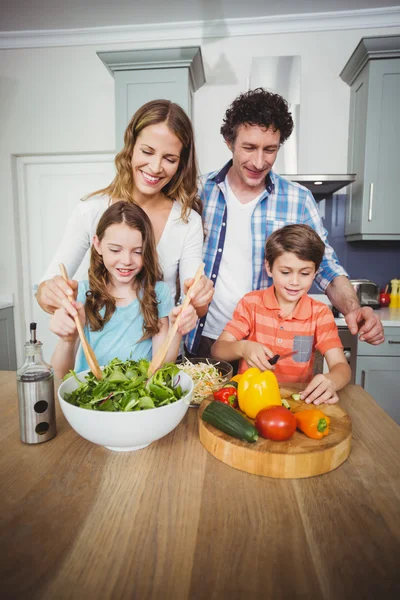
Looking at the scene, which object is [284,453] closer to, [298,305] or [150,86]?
[298,305]

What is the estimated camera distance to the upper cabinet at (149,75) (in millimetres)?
2670

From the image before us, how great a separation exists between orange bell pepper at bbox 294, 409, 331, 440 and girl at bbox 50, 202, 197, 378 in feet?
1.94

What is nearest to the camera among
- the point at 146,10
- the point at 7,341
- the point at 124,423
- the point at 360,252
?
the point at 124,423

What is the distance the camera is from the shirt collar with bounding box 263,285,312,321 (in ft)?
5.20

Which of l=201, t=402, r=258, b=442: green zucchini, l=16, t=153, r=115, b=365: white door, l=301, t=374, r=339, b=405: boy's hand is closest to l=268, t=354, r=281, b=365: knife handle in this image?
l=301, t=374, r=339, b=405: boy's hand

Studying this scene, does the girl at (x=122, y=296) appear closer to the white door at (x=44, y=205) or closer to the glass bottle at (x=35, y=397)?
the glass bottle at (x=35, y=397)

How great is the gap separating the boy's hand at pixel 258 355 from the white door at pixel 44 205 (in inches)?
100.0

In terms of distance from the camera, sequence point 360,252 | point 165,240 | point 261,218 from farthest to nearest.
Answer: point 360,252 < point 261,218 < point 165,240

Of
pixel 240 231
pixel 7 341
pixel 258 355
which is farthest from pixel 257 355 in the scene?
pixel 7 341

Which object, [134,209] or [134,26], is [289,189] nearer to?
[134,209]

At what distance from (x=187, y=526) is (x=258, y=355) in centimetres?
71

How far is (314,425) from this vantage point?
2.82ft

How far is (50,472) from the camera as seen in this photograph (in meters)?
0.81

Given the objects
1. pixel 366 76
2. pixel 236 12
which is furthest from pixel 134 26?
pixel 366 76
